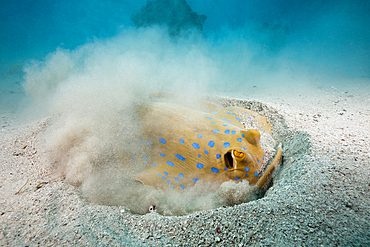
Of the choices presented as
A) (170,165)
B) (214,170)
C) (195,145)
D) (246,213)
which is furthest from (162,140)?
(246,213)

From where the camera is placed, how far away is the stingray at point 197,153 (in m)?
1.94

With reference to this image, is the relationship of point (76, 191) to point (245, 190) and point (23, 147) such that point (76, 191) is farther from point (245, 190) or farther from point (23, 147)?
point (245, 190)

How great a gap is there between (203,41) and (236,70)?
12.9 feet

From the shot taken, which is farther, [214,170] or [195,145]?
[195,145]

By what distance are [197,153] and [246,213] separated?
0.94 m

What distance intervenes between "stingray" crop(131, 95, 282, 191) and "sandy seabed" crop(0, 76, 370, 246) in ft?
1.11

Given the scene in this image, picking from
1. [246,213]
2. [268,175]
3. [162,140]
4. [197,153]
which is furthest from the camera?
[162,140]

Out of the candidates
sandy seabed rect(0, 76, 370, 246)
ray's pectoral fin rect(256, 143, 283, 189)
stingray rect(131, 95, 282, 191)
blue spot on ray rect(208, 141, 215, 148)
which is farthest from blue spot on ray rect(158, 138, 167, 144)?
ray's pectoral fin rect(256, 143, 283, 189)

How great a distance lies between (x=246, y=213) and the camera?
4.72 feet

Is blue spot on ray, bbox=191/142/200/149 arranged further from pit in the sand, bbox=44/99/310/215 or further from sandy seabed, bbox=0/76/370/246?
sandy seabed, bbox=0/76/370/246

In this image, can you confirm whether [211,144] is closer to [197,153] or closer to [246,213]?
[197,153]

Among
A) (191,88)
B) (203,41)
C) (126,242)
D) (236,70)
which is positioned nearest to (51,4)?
(203,41)

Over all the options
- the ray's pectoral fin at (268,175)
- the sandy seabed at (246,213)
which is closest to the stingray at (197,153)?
the ray's pectoral fin at (268,175)

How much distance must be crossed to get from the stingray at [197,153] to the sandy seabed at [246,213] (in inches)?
13.3
